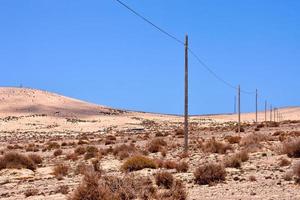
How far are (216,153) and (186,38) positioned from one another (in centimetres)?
729

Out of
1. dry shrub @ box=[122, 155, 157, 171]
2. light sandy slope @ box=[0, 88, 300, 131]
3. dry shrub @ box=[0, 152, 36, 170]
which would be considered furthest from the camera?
light sandy slope @ box=[0, 88, 300, 131]

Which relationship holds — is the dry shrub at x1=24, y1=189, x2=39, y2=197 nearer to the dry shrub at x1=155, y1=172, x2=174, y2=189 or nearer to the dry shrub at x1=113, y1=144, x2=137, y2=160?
the dry shrub at x1=155, y1=172, x2=174, y2=189

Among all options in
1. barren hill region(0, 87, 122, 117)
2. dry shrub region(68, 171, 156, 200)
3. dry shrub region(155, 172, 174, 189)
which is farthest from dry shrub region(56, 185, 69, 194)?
barren hill region(0, 87, 122, 117)

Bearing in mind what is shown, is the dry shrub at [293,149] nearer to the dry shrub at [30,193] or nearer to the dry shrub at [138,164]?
the dry shrub at [138,164]

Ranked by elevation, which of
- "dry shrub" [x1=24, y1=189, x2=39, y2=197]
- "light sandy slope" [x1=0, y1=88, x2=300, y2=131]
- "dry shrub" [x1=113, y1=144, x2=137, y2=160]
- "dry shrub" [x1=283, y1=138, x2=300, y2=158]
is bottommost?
"dry shrub" [x1=24, y1=189, x2=39, y2=197]

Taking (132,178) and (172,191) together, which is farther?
(132,178)

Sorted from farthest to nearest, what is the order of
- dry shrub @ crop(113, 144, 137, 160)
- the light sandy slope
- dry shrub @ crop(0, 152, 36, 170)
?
1. the light sandy slope
2. dry shrub @ crop(113, 144, 137, 160)
3. dry shrub @ crop(0, 152, 36, 170)

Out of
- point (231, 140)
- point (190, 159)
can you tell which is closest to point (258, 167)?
point (190, 159)

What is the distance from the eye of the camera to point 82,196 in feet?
48.1

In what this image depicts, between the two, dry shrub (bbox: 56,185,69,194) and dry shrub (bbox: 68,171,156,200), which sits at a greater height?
dry shrub (bbox: 68,171,156,200)

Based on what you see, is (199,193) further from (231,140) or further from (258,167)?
(231,140)

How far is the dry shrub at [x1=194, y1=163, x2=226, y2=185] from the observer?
752 inches

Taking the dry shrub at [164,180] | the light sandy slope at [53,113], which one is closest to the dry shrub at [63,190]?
the dry shrub at [164,180]

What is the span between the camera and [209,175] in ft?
63.0
